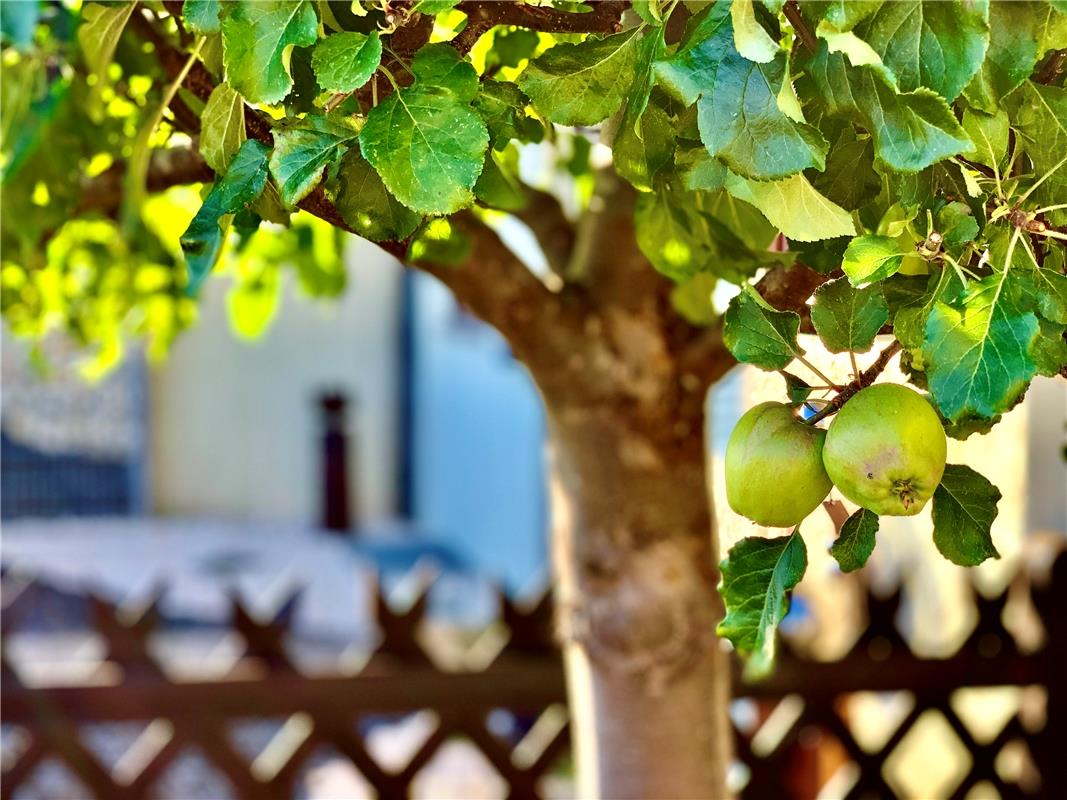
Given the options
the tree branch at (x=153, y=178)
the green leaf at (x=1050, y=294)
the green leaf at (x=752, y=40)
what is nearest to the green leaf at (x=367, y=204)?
the green leaf at (x=752, y=40)

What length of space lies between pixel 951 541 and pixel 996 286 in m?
0.18

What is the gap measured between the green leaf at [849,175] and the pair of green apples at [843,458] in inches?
4.9

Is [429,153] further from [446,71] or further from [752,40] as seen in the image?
[752,40]

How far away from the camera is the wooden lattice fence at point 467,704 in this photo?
265 centimetres

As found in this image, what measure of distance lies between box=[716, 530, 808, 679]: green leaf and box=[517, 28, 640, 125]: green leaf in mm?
264

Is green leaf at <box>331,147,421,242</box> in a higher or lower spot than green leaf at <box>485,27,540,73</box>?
higher

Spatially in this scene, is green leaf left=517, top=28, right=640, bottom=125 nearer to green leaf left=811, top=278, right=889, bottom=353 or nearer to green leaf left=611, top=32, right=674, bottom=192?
green leaf left=611, top=32, right=674, bottom=192

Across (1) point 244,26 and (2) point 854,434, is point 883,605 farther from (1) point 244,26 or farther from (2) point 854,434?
(1) point 244,26

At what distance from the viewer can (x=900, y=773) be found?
13.1 ft

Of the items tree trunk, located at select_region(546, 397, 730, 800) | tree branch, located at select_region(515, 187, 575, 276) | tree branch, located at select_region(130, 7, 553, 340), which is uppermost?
tree branch, located at select_region(130, 7, 553, 340)

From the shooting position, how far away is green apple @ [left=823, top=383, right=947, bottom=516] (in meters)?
0.62

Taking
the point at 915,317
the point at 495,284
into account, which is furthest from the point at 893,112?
the point at 495,284

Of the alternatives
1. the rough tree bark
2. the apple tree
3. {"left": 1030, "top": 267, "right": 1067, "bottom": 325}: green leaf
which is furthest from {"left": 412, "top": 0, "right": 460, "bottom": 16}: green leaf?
the rough tree bark

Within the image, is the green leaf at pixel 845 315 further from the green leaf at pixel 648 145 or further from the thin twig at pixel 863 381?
the green leaf at pixel 648 145
